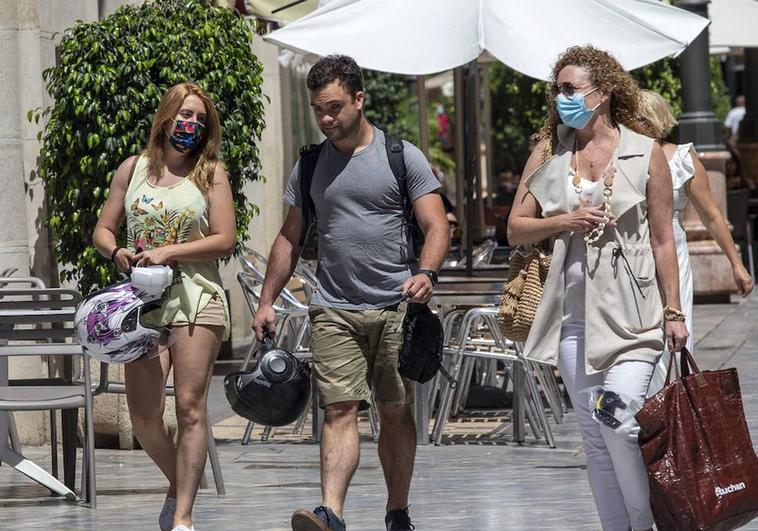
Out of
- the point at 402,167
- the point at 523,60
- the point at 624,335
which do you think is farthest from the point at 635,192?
the point at 523,60

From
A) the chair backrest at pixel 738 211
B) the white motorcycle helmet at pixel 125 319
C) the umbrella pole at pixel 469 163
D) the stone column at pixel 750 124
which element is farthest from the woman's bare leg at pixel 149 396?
the stone column at pixel 750 124

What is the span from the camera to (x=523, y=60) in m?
9.71

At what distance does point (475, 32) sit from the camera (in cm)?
983

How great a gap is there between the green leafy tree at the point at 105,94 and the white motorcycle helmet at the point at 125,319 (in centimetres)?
265

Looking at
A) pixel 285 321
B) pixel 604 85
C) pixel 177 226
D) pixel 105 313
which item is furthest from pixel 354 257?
pixel 285 321

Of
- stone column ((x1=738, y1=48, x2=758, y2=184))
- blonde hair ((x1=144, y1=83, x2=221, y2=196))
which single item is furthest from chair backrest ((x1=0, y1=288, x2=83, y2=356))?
stone column ((x1=738, y1=48, x2=758, y2=184))

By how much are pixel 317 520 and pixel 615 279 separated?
1.34m

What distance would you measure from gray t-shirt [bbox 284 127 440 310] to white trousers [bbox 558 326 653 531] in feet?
2.75

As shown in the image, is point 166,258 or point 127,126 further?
point 127,126

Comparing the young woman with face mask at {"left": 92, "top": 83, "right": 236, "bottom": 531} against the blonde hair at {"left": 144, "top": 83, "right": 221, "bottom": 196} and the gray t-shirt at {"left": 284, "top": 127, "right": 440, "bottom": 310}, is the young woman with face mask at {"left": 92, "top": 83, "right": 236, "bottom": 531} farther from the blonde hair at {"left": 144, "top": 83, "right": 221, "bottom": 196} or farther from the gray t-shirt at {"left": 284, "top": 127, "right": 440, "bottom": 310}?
the gray t-shirt at {"left": 284, "top": 127, "right": 440, "bottom": 310}

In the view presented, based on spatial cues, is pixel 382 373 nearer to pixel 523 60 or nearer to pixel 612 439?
pixel 612 439

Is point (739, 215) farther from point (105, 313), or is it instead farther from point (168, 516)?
point (105, 313)

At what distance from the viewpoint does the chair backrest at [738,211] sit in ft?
62.9

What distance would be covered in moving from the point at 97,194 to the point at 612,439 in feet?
13.5
